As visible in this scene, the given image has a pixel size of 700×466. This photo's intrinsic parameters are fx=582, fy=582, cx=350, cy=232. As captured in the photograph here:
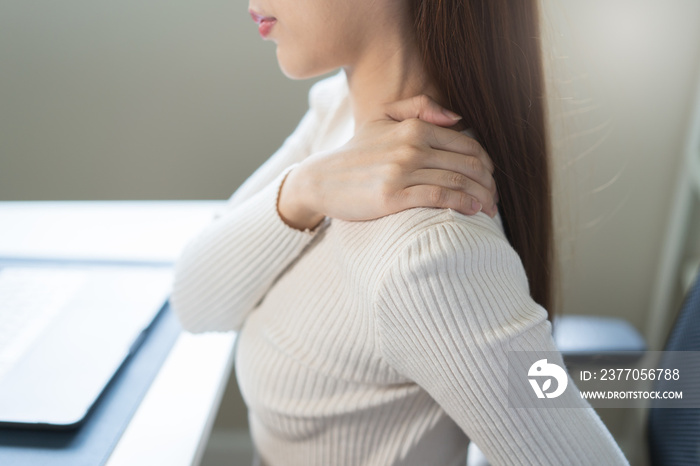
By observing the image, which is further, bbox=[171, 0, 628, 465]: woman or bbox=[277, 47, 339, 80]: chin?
bbox=[277, 47, 339, 80]: chin

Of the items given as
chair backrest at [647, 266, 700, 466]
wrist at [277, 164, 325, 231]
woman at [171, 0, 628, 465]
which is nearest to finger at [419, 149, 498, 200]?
woman at [171, 0, 628, 465]

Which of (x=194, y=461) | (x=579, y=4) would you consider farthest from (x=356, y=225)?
(x=579, y=4)

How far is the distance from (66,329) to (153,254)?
20cm

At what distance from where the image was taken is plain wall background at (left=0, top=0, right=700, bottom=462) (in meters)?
0.67

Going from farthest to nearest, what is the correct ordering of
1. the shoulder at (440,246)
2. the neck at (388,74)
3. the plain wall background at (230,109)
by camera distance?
the plain wall background at (230,109) → the neck at (388,74) → the shoulder at (440,246)

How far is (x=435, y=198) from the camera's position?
0.45m

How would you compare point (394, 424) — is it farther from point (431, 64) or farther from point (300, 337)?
point (431, 64)

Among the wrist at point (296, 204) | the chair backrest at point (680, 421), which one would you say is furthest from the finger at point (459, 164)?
the chair backrest at point (680, 421)

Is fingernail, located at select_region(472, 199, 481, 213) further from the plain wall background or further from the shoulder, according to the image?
the plain wall background

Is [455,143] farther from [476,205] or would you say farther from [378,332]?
[378,332]

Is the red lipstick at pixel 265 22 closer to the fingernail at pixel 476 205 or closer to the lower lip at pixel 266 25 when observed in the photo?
the lower lip at pixel 266 25

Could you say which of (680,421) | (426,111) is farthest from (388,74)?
(680,421)

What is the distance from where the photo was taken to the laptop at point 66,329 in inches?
22.5

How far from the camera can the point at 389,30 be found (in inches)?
20.9
